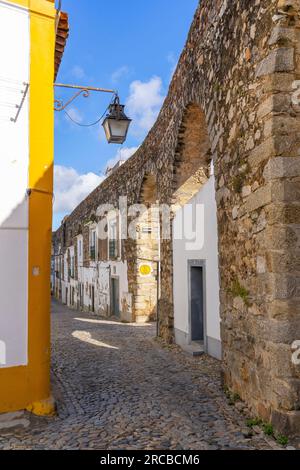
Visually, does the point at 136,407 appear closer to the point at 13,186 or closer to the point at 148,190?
the point at 13,186

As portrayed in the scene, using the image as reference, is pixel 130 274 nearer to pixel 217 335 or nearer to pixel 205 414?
pixel 217 335

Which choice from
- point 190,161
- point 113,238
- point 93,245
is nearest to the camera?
point 190,161

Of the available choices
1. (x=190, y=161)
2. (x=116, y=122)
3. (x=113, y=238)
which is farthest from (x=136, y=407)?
(x=113, y=238)

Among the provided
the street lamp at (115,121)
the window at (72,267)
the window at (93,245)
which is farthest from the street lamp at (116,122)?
the window at (72,267)

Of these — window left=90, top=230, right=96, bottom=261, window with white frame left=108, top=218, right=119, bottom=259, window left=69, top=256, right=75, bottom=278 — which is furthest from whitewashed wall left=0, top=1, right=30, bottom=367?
window left=69, top=256, right=75, bottom=278

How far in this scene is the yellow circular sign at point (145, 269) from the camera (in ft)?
36.2

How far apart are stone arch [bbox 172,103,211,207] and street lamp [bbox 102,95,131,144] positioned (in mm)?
1386

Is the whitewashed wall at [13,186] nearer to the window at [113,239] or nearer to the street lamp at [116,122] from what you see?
the street lamp at [116,122]

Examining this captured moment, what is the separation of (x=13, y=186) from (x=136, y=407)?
253 centimetres

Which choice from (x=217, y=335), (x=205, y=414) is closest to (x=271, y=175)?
(x=205, y=414)

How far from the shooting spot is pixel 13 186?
150 inches

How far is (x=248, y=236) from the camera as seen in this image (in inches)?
142

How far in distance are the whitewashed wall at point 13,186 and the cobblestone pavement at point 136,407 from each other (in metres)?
0.79

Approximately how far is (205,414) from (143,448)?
924 millimetres
